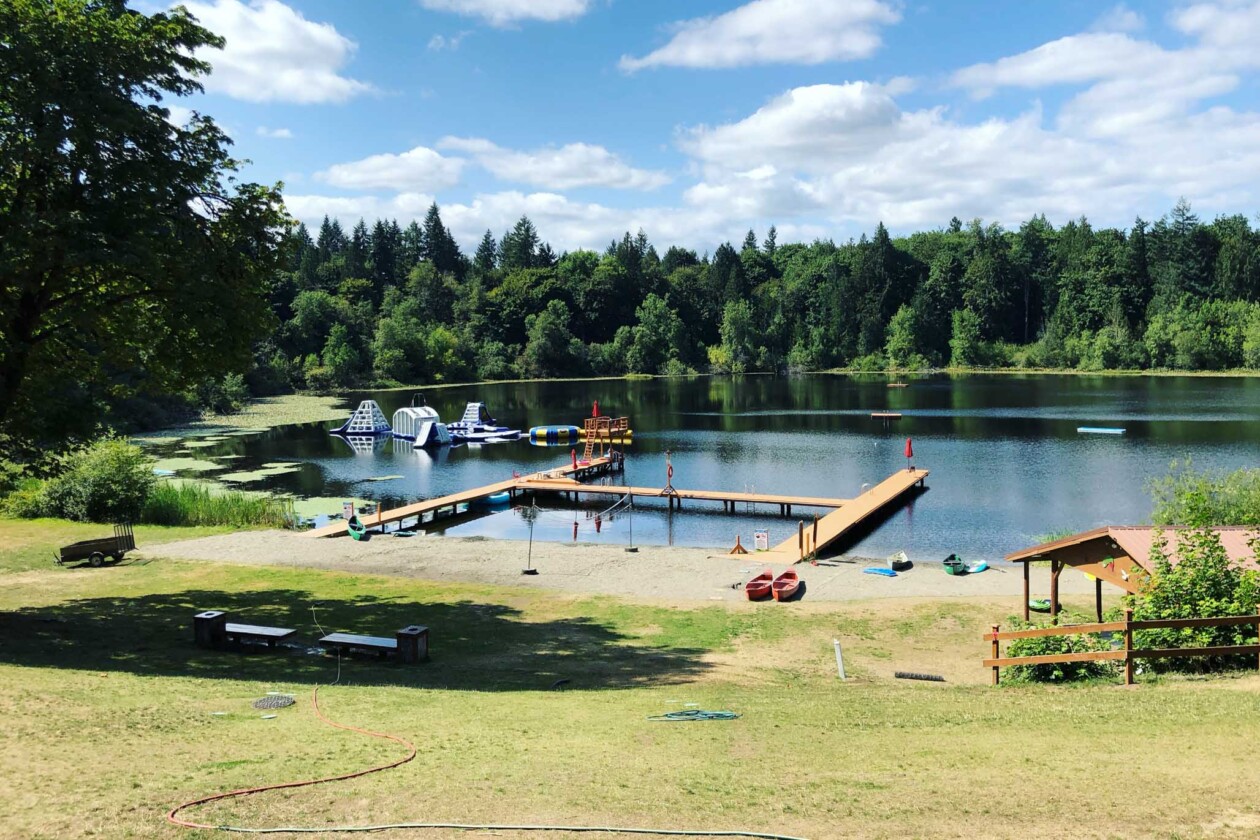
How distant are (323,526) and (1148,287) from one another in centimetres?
14711

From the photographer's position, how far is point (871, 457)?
184 ft

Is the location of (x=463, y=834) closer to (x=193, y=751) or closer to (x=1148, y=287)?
(x=193, y=751)

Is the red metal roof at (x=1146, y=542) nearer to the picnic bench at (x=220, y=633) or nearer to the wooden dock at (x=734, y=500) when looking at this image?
the wooden dock at (x=734, y=500)

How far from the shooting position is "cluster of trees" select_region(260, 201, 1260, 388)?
132m

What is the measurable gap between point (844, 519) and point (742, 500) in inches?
283

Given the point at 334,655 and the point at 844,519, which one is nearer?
the point at 334,655

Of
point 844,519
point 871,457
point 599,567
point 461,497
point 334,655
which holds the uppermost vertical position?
point 871,457

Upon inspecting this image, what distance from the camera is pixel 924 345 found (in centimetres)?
15788

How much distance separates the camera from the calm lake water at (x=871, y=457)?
38531 mm

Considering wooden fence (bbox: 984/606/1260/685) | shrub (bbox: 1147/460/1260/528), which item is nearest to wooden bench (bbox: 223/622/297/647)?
wooden fence (bbox: 984/606/1260/685)

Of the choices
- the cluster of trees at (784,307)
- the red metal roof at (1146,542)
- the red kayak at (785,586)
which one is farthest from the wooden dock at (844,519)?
the cluster of trees at (784,307)

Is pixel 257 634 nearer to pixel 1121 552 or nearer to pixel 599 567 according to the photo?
pixel 599 567

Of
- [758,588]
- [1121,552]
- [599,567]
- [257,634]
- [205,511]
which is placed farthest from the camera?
[205,511]

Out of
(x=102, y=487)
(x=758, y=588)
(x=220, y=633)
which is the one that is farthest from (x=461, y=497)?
(x=220, y=633)
